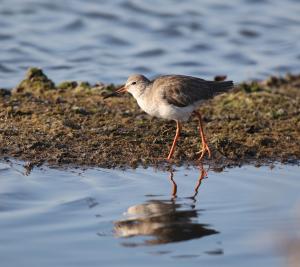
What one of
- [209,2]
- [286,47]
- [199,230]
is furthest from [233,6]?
[199,230]

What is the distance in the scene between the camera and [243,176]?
29.0 ft

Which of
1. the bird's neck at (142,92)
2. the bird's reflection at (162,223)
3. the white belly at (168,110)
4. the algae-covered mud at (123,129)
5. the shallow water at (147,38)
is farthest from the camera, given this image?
the shallow water at (147,38)

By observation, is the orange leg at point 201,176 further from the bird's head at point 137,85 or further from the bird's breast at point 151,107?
the bird's head at point 137,85

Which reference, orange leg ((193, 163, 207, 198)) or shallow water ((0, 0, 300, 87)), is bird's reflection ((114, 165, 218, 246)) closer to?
orange leg ((193, 163, 207, 198))

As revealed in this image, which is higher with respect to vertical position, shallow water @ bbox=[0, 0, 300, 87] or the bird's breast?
shallow water @ bbox=[0, 0, 300, 87]

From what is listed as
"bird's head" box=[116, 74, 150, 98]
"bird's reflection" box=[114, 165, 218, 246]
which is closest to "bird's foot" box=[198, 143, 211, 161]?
"bird's head" box=[116, 74, 150, 98]

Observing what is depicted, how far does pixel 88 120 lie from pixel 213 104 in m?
2.26

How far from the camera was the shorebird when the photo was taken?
378 inches

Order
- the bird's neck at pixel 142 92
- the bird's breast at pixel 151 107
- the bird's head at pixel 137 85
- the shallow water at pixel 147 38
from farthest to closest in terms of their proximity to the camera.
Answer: the shallow water at pixel 147 38 → the bird's head at pixel 137 85 → the bird's neck at pixel 142 92 → the bird's breast at pixel 151 107

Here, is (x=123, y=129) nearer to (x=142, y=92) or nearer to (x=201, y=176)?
(x=142, y=92)

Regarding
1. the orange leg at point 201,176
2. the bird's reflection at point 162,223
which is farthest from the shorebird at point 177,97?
the bird's reflection at point 162,223

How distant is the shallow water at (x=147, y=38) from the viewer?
1520cm

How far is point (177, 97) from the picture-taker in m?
9.62

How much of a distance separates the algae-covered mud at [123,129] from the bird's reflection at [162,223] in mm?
1419
